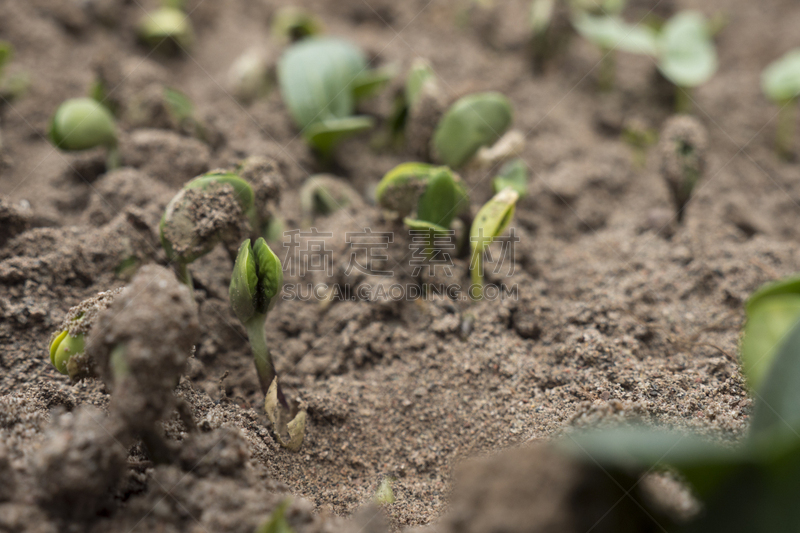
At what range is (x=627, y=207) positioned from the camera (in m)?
1.38

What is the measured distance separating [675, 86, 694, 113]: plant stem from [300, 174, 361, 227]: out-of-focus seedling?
1036mm

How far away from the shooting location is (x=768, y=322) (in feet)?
2.20

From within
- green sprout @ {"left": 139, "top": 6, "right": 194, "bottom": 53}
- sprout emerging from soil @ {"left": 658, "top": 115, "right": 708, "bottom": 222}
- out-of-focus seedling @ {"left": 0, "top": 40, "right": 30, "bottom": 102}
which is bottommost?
sprout emerging from soil @ {"left": 658, "top": 115, "right": 708, "bottom": 222}

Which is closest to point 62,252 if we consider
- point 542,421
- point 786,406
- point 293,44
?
point 542,421

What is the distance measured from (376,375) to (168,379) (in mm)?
417

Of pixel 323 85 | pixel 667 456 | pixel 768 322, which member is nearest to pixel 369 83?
pixel 323 85

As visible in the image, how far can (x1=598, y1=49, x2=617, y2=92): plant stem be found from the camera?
66.1 inches

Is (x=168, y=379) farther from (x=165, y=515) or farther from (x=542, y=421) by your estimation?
(x=542, y=421)

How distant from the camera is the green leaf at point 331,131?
1243 mm

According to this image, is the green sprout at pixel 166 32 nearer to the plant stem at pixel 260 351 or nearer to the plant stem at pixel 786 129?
the plant stem at pixel 260 351

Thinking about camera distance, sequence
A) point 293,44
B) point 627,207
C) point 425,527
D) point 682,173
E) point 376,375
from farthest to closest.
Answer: point 293,44 → point 627,207 → point 682,173 → point 376,375 → point 425,527

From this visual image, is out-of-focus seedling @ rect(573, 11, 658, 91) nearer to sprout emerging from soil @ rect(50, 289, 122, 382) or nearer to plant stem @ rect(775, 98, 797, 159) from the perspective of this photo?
plant stem @ rect(775, 98, 797, 159)

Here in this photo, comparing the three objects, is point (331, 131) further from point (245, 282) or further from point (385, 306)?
point (245, 282)

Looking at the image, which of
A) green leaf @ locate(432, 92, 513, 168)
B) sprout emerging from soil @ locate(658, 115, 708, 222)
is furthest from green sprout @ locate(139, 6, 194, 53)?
sprout emerging from soil @ locate(658, 115, 708, 222)
